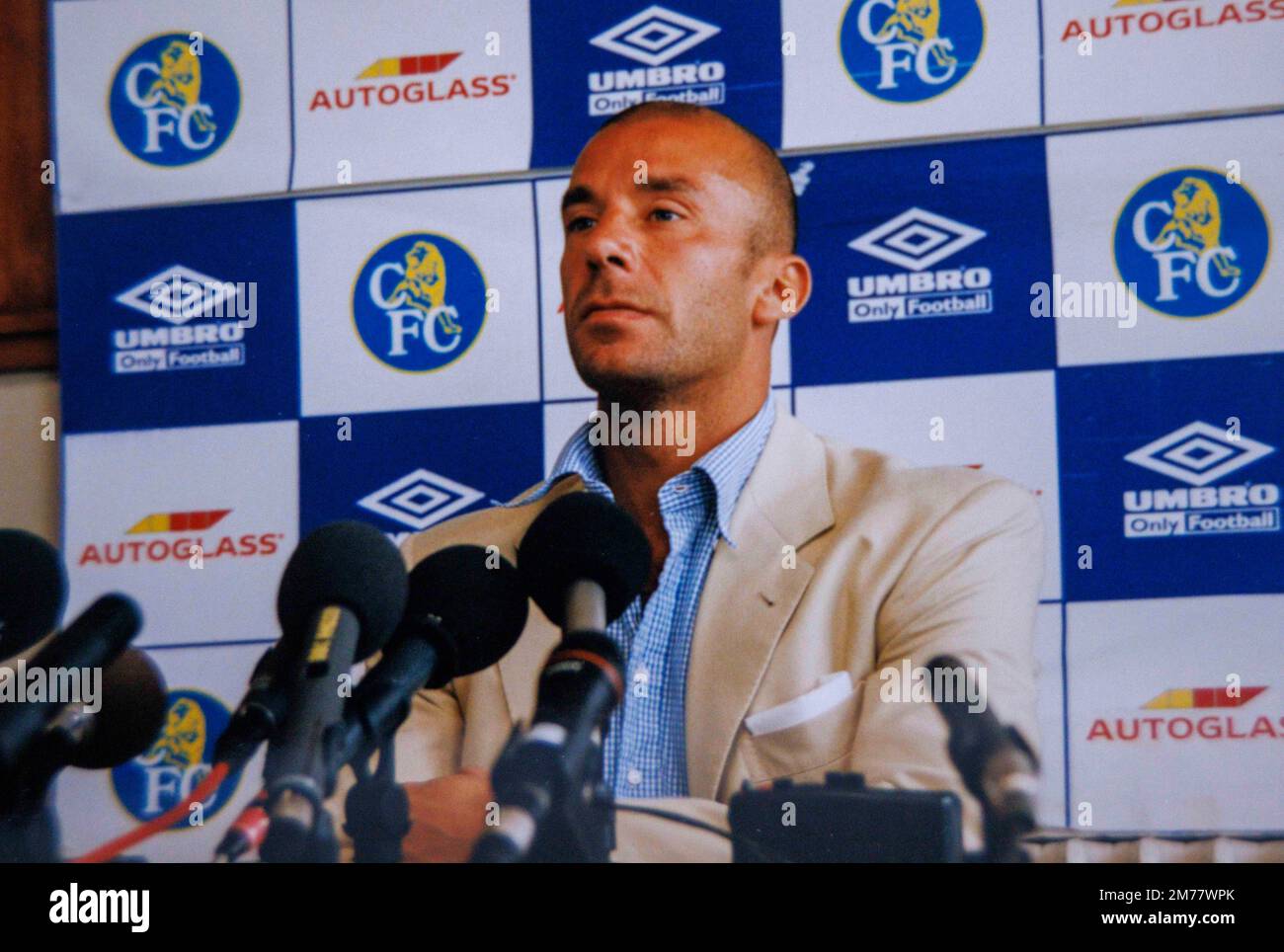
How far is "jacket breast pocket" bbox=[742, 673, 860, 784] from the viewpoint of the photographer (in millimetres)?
2047

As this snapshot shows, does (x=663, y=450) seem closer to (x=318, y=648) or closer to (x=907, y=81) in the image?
(x=907, y=81)

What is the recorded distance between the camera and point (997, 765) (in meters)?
2.04

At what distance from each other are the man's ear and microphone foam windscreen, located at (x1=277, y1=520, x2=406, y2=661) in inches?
28.9

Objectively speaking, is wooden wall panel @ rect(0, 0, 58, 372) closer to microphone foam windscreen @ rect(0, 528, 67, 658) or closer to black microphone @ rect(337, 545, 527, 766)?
microphone foam windscreen @ rect(0, 528, 67, 658)

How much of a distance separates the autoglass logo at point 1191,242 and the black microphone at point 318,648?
1.15 metres

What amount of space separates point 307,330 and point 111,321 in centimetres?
32

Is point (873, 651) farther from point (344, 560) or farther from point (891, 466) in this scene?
point (344, 560)

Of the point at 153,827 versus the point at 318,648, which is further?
the point at 153,827

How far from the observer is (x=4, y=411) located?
7.66 ft

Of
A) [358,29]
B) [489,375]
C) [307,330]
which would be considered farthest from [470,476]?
[358,29]

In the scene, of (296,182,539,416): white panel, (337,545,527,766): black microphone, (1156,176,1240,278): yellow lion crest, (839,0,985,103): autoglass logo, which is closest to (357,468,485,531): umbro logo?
(296,182,539,416): white panel

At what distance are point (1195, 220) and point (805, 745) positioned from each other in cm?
92

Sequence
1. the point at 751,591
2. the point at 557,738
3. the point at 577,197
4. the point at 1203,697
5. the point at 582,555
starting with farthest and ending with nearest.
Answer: the point at 577,197 → the point at 751,591 → the point at 1203,697 → the point at 582,555 → the point at 557,738

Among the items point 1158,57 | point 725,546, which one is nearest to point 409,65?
point 725,546
